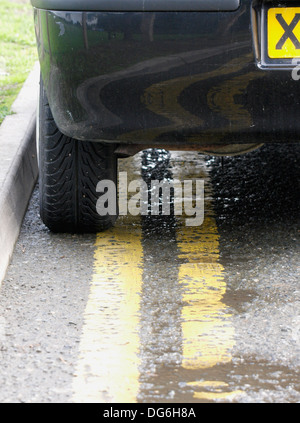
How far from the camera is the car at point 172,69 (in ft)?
7.64

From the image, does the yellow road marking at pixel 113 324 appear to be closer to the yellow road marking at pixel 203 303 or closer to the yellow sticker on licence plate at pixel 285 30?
the yellow road marking at pixel 203 303

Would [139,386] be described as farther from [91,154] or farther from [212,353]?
[91,154]

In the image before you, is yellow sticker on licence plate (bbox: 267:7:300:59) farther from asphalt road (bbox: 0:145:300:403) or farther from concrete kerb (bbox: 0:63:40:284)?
concrete kerb (bbox: 0:63:40:284)

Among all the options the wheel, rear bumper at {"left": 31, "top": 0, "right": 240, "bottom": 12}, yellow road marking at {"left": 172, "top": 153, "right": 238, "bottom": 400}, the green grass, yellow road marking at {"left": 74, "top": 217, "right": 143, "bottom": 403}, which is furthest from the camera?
the green grass

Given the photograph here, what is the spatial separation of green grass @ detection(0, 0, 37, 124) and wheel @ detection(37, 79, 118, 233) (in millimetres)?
1354

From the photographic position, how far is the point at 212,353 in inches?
85.9

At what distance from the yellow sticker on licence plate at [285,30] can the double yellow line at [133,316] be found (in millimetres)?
817

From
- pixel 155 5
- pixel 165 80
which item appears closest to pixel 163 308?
pixel 165 80

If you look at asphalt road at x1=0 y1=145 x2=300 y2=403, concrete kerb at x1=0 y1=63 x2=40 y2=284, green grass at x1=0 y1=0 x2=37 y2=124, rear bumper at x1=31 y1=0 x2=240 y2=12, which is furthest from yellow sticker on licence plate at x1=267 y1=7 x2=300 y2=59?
green grass at x1=0 y1=0 x2=37 y2=124

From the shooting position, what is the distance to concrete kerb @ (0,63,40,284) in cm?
292

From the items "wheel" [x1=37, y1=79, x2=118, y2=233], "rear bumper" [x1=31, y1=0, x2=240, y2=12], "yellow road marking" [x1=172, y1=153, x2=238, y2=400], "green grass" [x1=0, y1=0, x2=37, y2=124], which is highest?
"rear bumper" [x1=31, y1=0, x2=240, y2=12]

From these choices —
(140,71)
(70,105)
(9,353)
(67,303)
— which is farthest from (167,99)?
(9,353)

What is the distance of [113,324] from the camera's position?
236 centimetres

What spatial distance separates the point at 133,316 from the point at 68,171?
73 cm
